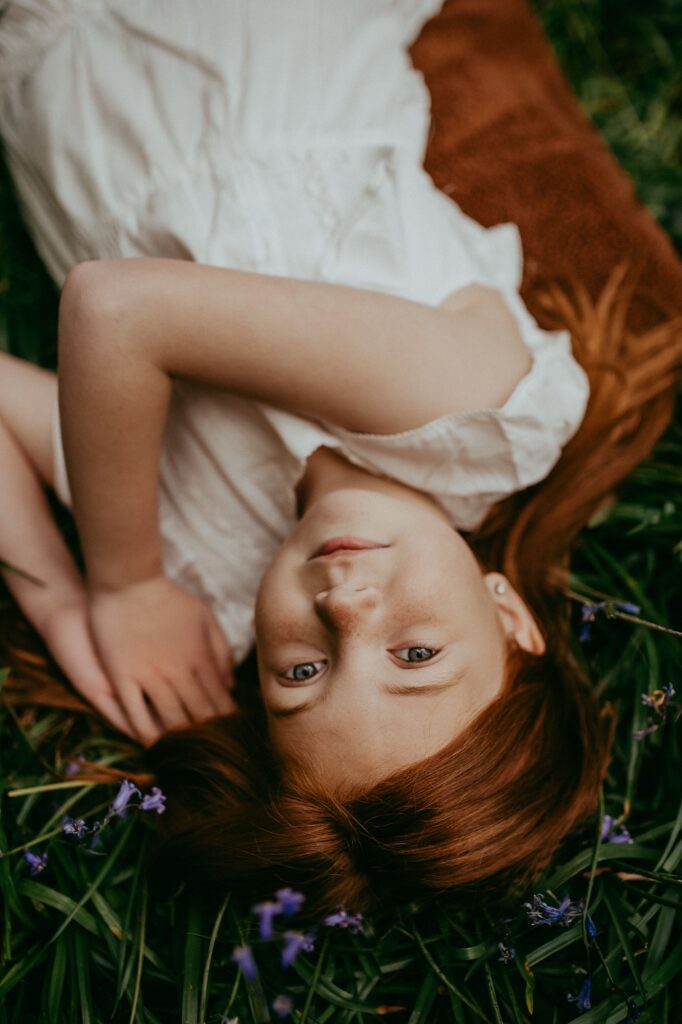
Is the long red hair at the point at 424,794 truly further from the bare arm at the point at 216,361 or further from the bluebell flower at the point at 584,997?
the bare arm at the point at 216,361

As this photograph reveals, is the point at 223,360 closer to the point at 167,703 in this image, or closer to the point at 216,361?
the point at 216,361

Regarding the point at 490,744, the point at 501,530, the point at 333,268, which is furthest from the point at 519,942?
the point at 333,268

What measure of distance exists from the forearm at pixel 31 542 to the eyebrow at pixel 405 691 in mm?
614

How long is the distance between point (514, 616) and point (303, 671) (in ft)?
1.50

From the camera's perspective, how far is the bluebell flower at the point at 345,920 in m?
1.36

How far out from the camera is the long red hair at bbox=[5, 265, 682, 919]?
1.39 m

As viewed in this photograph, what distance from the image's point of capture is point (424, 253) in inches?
66.8

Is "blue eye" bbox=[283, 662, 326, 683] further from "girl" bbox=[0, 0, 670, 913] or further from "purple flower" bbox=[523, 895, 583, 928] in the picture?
"purple flower" bbox=[523, 895, 583, 928]

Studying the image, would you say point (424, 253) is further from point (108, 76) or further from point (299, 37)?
point (108, 76)

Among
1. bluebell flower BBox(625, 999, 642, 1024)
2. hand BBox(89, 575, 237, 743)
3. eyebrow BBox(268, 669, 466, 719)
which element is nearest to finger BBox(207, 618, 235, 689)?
hand BBox(89, 575, 237, 743)

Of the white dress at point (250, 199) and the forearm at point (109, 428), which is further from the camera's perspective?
the white dress at point (250, 199)

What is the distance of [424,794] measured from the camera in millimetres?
1367

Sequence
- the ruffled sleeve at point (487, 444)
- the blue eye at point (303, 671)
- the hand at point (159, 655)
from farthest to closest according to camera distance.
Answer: the hand at point (159, 655), the ruffled sleeve at point (487, 444), the blue eye at point (303, 671)

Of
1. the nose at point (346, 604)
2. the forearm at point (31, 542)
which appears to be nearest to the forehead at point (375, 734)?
the nose at point (346, 604)
